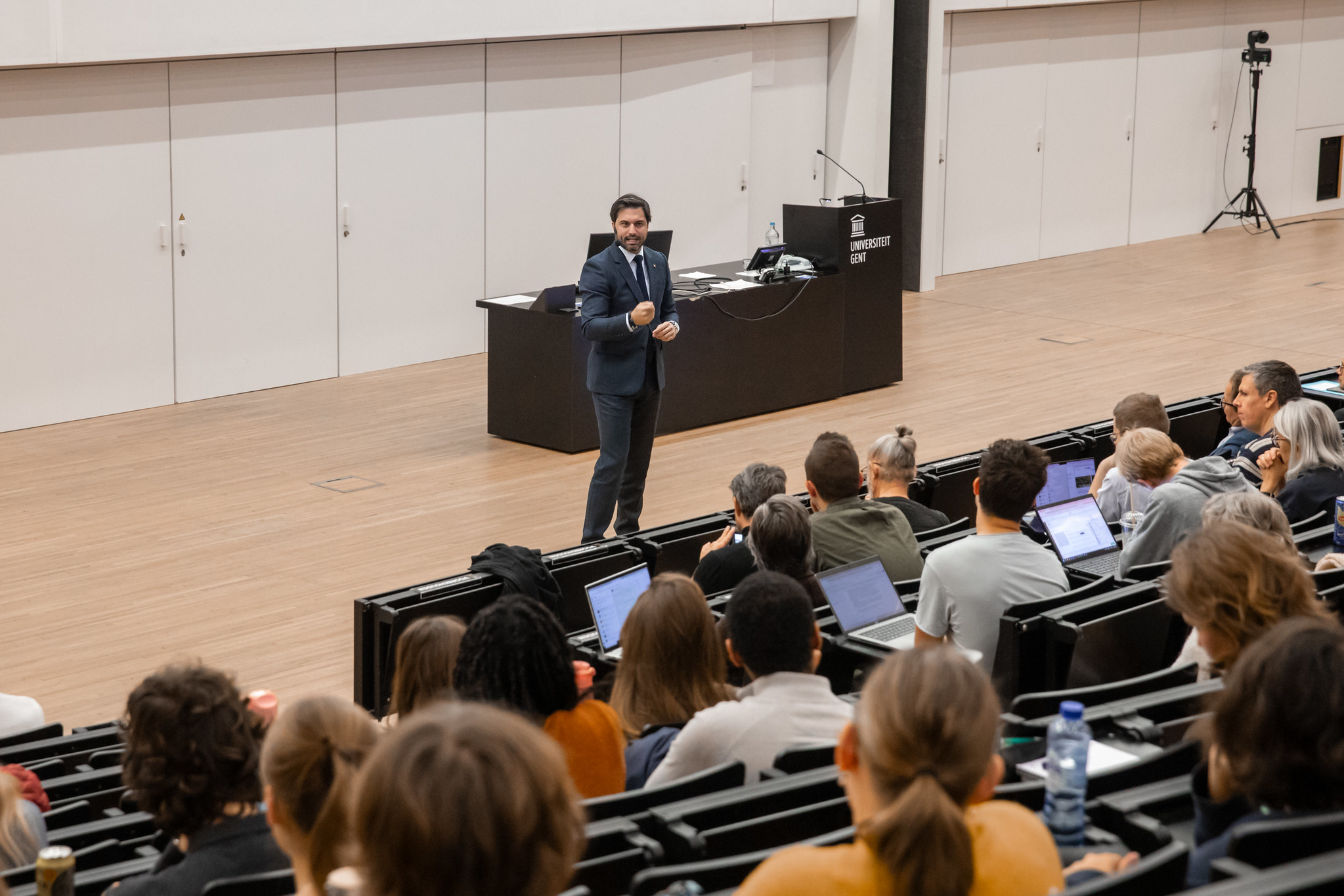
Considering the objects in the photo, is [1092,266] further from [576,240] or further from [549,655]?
[549,655]

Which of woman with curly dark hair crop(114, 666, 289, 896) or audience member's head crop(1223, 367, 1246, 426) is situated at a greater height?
audience member's head crop(1223, 367, 1246, 426)

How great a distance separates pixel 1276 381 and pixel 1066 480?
98cm

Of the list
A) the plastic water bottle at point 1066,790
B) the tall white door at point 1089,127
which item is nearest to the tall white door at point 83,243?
the plastic water bottle at point 1066,790

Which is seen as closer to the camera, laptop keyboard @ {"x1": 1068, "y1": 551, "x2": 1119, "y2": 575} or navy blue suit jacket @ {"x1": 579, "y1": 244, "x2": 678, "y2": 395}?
laptop keyboard @ {"x1": 1068, "y1": 551, "x2": 1119, "y2": 575}

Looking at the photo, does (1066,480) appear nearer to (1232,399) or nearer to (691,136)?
(1232,399)

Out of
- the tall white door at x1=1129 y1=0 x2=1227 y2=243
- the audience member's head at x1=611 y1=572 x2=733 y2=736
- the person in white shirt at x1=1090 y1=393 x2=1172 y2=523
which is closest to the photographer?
the audience member's head at x1=611 y1=572 x2=733 y2=736

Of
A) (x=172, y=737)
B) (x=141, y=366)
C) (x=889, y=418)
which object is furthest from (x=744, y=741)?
(x=141, y=366)

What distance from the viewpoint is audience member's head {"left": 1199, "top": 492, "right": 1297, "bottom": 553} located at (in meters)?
4.19

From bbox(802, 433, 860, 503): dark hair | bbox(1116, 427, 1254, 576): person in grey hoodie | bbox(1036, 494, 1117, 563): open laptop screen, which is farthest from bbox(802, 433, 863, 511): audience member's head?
bbox(1116, 427, 1254, 576): person in grey hoodie

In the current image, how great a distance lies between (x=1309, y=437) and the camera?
5.64 metres

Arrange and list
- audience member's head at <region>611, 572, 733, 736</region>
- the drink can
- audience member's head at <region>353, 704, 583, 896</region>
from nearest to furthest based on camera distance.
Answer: audience member's head at <region>353, 704, 583, 896</region> → the drink can → audience member's head at <region>611, 572, 733, 736</region>

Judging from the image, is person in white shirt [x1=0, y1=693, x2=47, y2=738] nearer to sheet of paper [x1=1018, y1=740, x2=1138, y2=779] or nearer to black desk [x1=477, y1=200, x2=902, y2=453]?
sheet of paper [x1=1018, y1=740, x2=1138, y2=779]

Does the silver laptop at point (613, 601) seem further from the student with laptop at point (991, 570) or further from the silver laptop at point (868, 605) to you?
the student with laptop at point (991, 570)

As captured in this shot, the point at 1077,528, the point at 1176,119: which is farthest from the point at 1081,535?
the point at 1176,119
